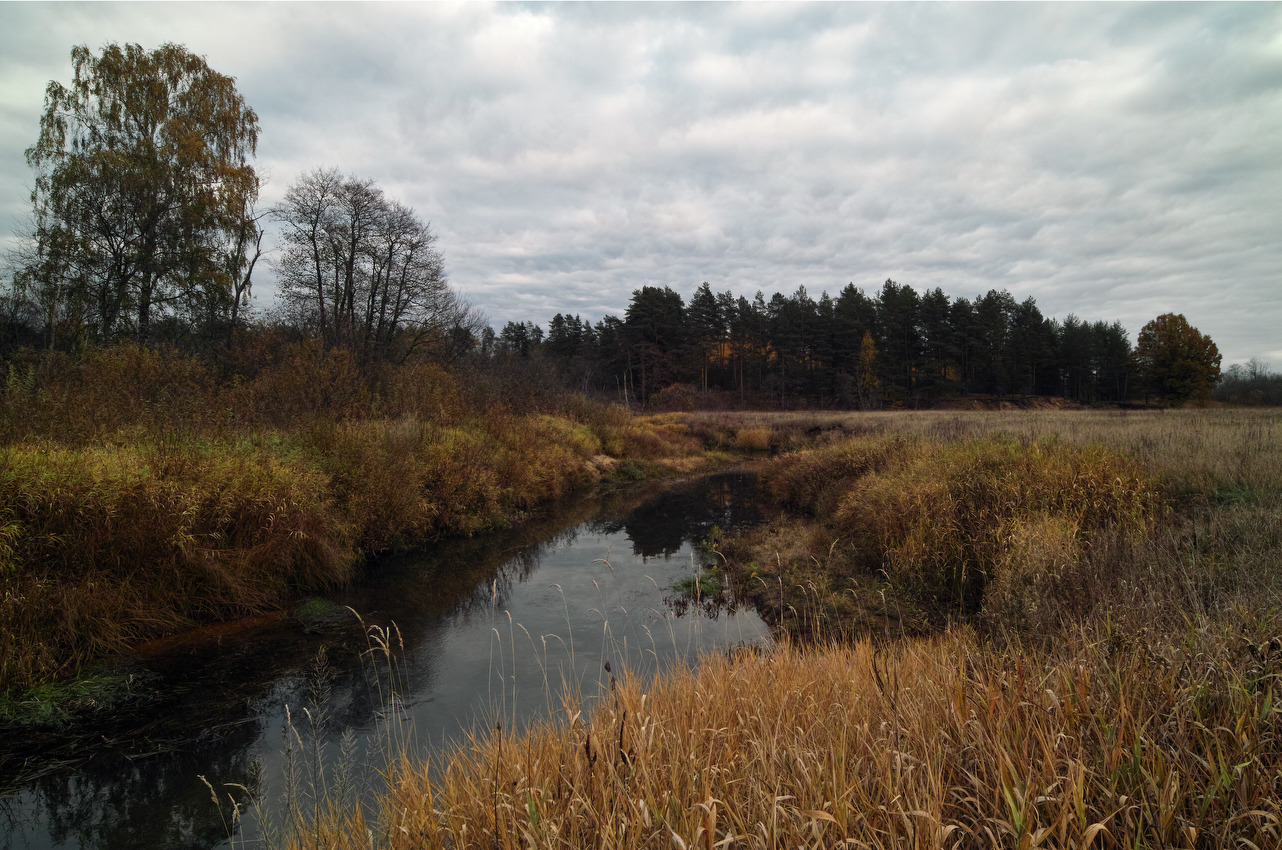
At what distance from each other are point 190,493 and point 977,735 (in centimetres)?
791

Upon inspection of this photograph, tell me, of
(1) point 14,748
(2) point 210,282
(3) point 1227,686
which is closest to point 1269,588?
(3) point 1227,686

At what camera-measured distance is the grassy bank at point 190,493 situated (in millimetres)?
5398

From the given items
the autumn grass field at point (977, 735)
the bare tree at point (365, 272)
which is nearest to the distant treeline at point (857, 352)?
the bare tree at point (365, 272)

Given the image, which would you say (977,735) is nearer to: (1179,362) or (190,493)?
(190,493)

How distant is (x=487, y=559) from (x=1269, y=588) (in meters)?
9.70

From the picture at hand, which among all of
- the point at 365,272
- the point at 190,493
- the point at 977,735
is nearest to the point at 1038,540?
the point at 977,735

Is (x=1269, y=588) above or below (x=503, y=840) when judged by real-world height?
above

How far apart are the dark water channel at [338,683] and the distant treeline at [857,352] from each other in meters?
39.9

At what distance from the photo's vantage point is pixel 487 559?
10.3 m

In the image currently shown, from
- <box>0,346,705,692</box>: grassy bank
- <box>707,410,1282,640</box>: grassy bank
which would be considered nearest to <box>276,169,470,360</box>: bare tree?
<box>0,346,705,692</box>: grassy bank

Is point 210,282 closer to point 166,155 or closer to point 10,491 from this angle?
point 166,155

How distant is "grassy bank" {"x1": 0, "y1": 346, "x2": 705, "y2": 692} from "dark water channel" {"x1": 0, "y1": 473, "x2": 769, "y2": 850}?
24.3 inches

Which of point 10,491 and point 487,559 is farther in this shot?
point 487,559

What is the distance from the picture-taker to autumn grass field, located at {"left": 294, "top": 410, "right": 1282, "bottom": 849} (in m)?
1.90
